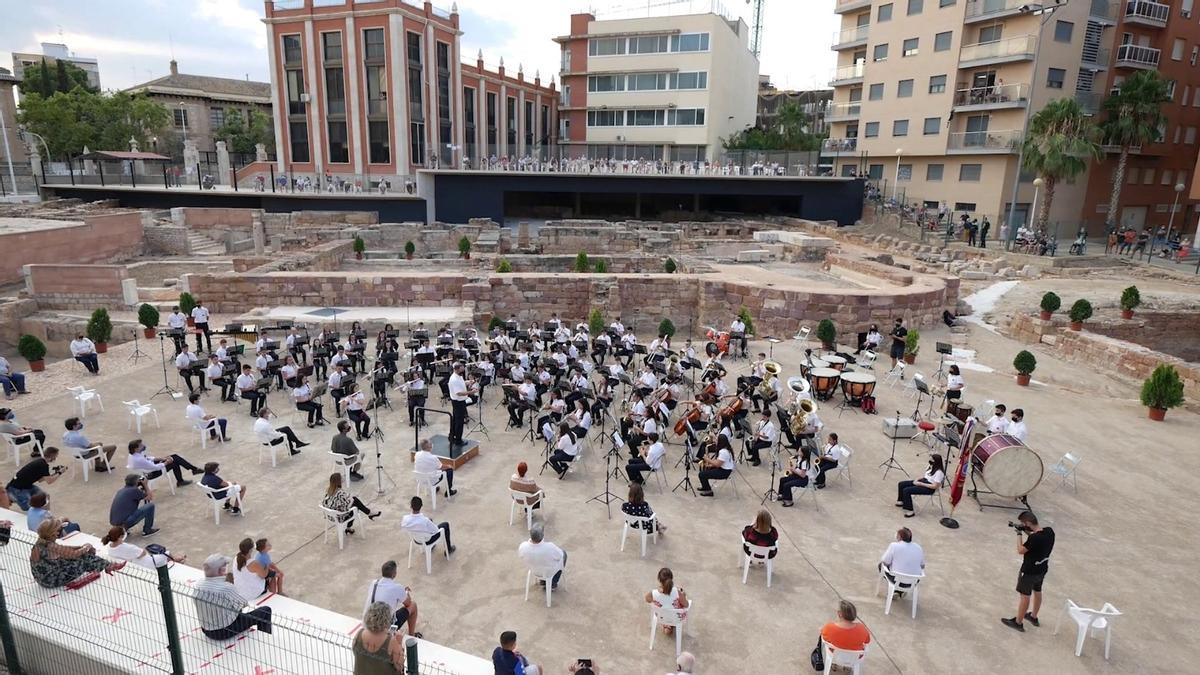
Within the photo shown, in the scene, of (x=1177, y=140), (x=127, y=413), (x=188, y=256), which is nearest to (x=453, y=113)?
(x=188, y=256)

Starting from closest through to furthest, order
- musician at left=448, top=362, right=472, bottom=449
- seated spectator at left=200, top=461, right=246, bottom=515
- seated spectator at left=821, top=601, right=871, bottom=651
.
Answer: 1. seated spectator at left=821, top=601, right=871, bottom=651
2. seated spectator at left=200, top=461, right=246, bottom=515
3. musician at left=448, top=362, right=472, bottom=449

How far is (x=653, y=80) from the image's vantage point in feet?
178

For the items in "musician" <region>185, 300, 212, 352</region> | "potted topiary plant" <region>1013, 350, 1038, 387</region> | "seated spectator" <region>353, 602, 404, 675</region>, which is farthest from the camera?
"musician" <region>185, 300, 212, 352</region>

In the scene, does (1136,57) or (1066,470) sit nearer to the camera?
(1066,470)

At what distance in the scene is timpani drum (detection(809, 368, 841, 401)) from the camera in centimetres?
1424

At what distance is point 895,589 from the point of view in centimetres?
750

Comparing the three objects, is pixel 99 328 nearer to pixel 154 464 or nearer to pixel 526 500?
pixel 154 464

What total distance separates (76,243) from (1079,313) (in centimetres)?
3858

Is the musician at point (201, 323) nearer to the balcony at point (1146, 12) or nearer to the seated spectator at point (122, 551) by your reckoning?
the seated spectator at point (122, 551)

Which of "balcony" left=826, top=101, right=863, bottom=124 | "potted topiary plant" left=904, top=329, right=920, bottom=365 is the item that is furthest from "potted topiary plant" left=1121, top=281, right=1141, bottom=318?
"balcony" left=826, top=101, right=863, bottom=124

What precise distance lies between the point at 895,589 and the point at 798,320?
13.1 metres

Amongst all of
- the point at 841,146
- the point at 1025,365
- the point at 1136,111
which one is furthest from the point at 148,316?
the point at 841,146

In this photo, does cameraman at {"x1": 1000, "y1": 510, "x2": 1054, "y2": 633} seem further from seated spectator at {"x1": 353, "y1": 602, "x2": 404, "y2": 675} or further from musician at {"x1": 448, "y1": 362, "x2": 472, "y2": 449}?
musician at {"x1": 448, "y1": 362, "x2": 472, "y2": 449}

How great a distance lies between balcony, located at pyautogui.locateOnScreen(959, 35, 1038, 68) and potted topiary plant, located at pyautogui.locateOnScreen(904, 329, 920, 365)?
28942mm
